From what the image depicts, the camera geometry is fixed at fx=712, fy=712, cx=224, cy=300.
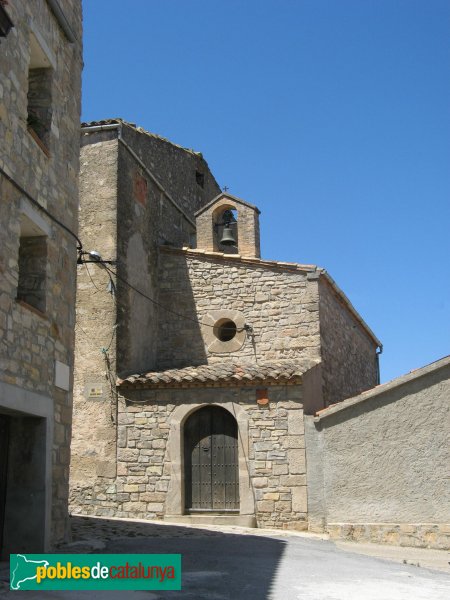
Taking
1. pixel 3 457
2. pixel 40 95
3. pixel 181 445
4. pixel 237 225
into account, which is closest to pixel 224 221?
pixel 237 225

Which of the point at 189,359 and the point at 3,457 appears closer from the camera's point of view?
the point at 3,457

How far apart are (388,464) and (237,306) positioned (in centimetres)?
471

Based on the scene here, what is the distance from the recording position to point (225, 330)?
14.7 metres

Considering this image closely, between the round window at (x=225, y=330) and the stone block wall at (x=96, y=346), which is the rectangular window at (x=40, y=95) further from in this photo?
the round window at (x=225, y=330)

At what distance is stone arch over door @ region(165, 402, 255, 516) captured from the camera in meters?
12.3

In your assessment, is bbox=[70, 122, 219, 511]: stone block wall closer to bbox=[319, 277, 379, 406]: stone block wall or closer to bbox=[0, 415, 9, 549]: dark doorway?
bbox=[319, 277, 379, 406]: stone block wall

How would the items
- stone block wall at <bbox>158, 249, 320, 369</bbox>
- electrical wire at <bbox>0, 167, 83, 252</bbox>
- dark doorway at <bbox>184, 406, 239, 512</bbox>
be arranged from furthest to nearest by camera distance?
stone block wall at <bbox>158, 249, 320, 369</bbox>, dark doorway at <bbox>184, 406, 239, 512</bbox>, electrical wire at <bbox>0, 167, 83, 252</bbox>

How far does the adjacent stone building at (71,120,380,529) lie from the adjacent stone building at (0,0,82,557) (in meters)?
4.20

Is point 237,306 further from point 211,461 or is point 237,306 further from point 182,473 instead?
point 182,473

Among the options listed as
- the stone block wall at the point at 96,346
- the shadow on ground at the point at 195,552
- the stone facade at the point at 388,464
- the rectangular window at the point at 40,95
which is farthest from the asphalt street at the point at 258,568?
the rectangular window at the point at 40,95

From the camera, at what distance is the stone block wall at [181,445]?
39.7 feet

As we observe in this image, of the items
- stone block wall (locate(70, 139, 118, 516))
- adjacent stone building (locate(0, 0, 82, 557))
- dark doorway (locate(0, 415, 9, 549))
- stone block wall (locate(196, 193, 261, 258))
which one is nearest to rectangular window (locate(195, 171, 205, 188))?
stone block wall (locate(196, 193, 261, 258))

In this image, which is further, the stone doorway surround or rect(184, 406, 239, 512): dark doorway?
rect(184, 406, 239, 512): dark doorway

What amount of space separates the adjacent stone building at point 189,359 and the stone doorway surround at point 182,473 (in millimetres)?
25
